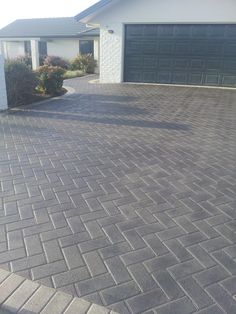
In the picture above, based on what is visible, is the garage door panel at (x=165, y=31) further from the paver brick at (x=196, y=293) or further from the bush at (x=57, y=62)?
the paver brick at (x=196, y=293)

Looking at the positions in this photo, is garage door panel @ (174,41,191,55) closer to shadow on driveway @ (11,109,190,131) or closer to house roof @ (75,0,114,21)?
house roof @ (75,0,114,21)

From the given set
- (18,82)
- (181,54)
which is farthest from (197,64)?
(18,82)

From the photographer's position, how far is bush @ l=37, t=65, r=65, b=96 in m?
11.5

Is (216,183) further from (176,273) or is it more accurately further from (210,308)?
(210,308)

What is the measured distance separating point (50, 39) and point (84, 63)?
5635 mm

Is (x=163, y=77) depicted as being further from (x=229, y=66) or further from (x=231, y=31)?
(x=231, y=31)

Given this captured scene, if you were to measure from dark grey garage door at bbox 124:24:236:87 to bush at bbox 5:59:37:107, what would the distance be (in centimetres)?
659

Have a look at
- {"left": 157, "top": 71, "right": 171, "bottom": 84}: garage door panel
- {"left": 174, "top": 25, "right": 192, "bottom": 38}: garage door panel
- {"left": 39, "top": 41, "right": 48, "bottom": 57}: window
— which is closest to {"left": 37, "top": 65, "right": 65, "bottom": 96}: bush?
{"left": 157, "top": 71, "right": 171, "bottom": 84}: garage door panel

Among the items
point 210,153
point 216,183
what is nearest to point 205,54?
point 210,153

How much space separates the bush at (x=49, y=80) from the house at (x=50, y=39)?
1051 cm

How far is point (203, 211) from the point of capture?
12.3 ft

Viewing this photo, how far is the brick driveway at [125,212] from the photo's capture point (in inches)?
102

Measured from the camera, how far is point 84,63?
72.0 ft

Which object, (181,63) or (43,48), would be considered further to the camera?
(43,48)
